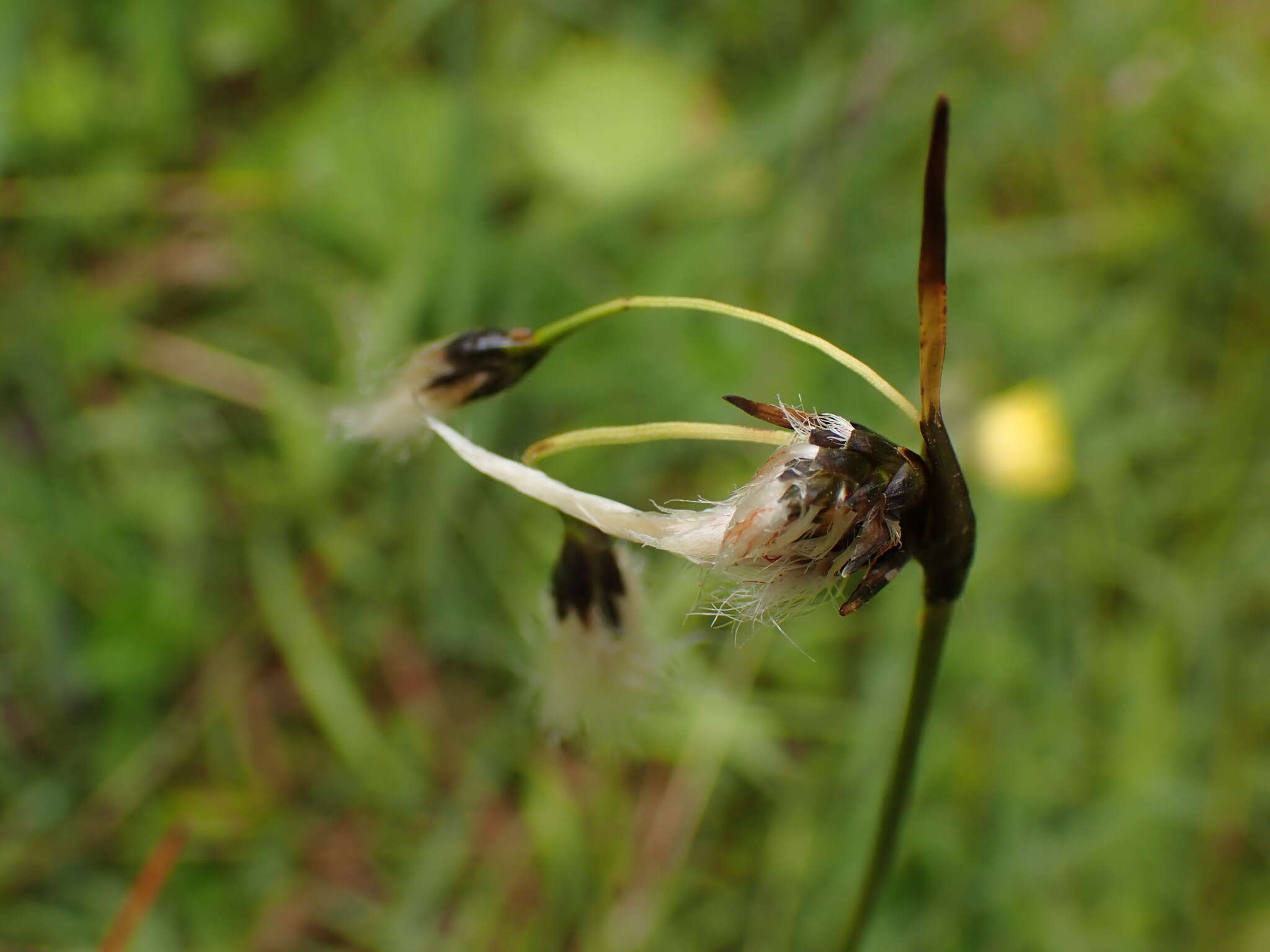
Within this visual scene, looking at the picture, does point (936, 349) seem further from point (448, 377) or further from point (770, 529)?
point (448, 377)

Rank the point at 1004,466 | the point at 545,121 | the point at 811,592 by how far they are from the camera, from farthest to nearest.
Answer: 1. the point at 545,121
2. the point at 1004,466
3. the point at 811,592

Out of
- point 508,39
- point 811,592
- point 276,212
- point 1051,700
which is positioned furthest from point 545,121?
point 811,592

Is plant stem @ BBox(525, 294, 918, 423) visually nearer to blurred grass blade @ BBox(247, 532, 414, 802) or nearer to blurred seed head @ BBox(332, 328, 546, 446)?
blurred seed head @ BBox(332, 328, 546, 446)

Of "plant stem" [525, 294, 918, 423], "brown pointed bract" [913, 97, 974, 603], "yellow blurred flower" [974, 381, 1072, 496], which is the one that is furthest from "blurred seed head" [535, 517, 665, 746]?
"yellow blurred flower" [974, 381, 1072, 496]

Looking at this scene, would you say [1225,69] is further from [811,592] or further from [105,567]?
[105,567]

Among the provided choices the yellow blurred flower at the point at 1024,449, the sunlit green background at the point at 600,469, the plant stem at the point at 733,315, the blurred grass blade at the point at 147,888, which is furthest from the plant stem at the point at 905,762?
the yellow blurred flower at the point at 1024,449

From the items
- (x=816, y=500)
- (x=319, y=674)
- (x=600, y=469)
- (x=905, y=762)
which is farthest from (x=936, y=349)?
(x=319, y=674)

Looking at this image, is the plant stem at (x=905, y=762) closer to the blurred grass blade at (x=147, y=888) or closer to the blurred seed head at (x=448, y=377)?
the blurred seed head at (x=448, y=377)
